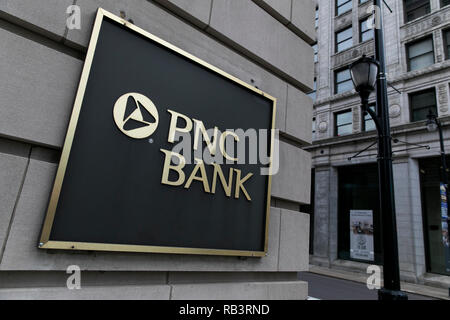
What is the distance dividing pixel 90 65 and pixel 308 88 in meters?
3.36

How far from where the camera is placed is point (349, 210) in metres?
19.7

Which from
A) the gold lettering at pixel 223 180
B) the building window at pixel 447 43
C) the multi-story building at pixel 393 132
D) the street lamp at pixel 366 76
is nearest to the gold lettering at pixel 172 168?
the gold lettering at pixel 223 180

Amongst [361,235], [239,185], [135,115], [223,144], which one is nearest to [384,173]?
[239,185]

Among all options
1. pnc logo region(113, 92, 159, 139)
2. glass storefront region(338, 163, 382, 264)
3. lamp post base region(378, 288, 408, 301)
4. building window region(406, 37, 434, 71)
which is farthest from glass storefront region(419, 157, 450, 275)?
pnc logo region(113, 92, 159, 139)

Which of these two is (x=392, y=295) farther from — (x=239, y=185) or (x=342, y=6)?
(x=342, y=6)

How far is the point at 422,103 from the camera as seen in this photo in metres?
17.5

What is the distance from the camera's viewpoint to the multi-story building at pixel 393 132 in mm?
16234

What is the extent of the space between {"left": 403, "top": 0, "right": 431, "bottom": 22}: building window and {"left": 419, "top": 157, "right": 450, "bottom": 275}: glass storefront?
10.2 metres

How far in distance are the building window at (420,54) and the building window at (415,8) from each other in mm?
2000

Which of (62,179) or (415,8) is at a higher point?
(415,8)

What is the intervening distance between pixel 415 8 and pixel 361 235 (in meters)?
16.4

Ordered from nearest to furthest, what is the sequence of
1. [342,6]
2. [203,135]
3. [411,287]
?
1. [203,135]
2. [411,287]
3. [342,6]

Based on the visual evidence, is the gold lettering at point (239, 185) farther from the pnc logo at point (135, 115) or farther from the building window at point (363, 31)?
the building window at point (363, 31)

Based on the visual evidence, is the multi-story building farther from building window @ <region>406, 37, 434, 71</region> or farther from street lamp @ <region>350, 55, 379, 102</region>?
street lamp @ <region>350, 55, 379, 102</region>
